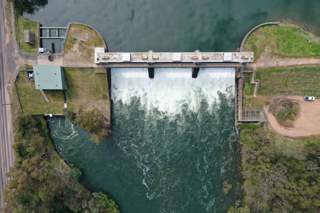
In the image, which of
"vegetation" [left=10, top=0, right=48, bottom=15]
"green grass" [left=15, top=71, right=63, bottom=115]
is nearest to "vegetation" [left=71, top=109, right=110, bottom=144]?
"green grass" [left=15, top=71, right=63, bottom=115]

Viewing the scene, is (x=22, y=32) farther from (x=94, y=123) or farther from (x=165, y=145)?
(x=165, y=145)

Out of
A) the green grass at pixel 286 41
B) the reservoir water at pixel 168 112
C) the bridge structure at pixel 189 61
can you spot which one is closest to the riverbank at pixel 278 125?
the green grass at pixel 286 41

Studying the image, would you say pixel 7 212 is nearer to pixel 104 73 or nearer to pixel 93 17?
pixel 104 73

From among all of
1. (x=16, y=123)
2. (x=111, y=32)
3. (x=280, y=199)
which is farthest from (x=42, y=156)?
(x=280, y=199)

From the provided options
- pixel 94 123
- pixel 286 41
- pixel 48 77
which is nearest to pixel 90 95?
pixel 94 123

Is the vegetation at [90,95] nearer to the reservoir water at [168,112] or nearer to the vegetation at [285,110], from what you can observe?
the reservoir water at [168,112]
